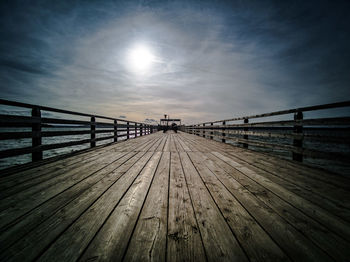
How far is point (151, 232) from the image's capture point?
3.33 feet

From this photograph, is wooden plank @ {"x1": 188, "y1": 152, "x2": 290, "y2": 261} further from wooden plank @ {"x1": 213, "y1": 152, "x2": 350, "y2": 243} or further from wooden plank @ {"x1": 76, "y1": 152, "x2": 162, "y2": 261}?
wooden plank @ {"x1": 76, "y1": 152, "x2": 162, "y2": 261}

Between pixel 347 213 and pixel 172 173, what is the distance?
185cm

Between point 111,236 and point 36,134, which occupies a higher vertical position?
point 36,134

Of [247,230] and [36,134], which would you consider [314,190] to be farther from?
[36,134]

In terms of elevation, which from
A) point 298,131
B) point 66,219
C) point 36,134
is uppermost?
point 298,131

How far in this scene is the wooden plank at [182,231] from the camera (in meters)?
0.84

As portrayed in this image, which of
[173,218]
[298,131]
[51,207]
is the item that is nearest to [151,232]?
[173,218]

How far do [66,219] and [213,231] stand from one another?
1159mm

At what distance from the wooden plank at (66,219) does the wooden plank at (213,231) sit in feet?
2.63

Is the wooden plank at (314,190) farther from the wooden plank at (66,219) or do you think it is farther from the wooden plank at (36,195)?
the wooden plank at (36,195)

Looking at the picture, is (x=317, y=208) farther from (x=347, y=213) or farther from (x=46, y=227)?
(x=46, y=227)

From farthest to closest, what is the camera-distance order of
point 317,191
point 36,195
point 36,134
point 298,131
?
point 298,131 < point 36,134 < point 317,191 < point 36,195

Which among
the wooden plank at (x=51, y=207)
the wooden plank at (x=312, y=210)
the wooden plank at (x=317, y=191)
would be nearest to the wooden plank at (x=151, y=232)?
the wooden plank at (x=51, y=207)

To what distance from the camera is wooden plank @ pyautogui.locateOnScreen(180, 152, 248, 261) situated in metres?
0.85
